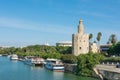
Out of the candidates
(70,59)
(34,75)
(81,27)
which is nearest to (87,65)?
(34,75)

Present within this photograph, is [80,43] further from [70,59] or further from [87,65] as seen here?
[87,65]

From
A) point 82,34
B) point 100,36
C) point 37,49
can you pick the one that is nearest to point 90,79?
point 82,34

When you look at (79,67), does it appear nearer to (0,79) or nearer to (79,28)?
(0,79)

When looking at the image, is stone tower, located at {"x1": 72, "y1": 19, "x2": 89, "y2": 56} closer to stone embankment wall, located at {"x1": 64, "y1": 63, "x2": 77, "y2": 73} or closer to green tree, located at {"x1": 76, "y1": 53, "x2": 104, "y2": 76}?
stone embankment wall, located at {"x1": 64, "y1": 63, "x2": 77, "y2": 73}

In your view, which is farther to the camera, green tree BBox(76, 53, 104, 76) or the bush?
the bush

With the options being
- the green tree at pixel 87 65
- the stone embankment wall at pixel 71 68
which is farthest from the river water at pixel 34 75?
the stone embankment wall at pixel 71 68

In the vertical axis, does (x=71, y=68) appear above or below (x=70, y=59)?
below

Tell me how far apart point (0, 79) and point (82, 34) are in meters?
24.4

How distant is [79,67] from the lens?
41344 mm

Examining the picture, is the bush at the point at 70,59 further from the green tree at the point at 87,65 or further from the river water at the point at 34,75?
the green tree at the point at 87,65

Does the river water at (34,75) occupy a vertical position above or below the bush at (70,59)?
below

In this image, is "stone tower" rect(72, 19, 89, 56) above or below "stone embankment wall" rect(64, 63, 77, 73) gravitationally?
above

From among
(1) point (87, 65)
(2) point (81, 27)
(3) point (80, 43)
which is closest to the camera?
(1) point (87, 65)

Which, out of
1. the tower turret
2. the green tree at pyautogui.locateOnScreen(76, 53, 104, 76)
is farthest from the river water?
the tower turret
